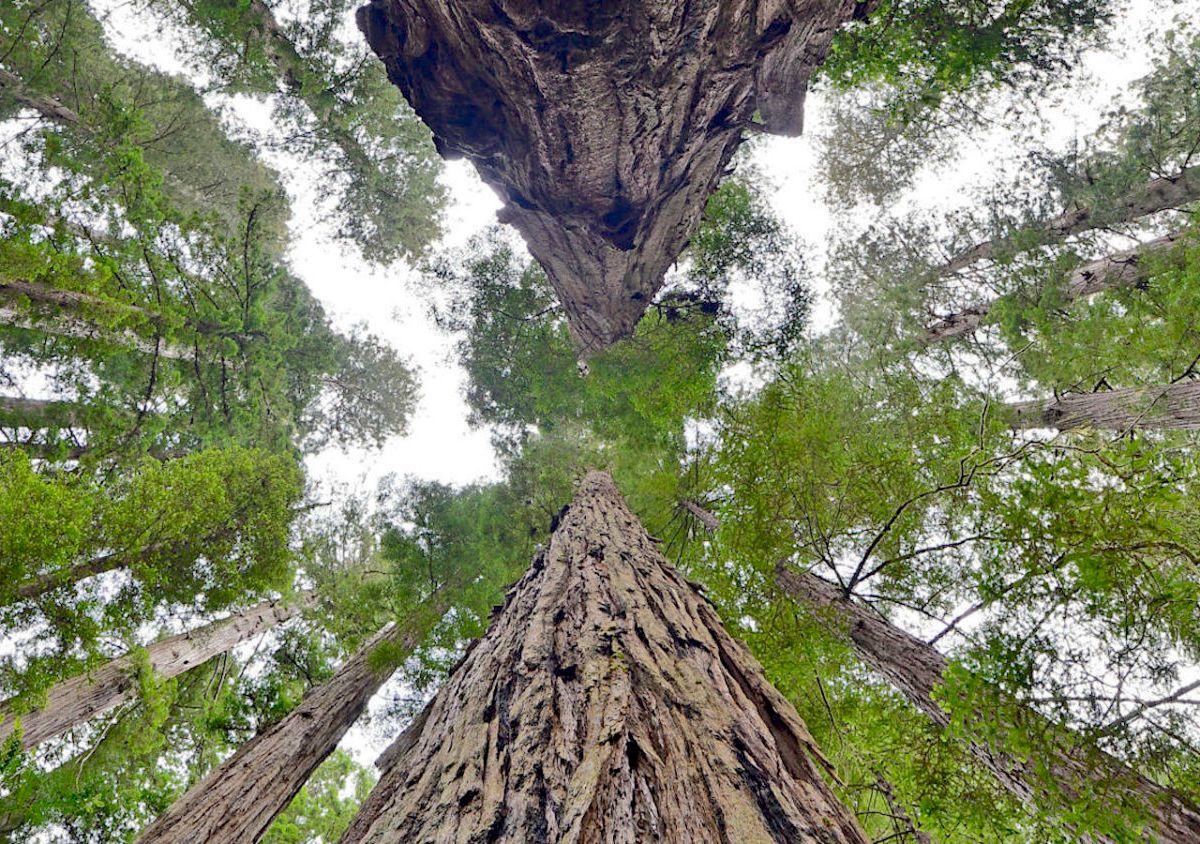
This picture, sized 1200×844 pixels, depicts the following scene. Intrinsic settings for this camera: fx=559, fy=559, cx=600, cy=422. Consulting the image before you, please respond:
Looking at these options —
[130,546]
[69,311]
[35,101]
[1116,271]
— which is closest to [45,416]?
[69,311]

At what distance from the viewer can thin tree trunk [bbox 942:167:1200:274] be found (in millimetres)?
7949

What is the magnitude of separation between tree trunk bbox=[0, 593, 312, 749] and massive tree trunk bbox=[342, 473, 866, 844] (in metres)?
5.49

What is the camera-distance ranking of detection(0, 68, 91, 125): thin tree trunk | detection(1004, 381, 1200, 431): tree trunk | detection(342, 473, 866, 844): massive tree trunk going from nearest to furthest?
1. detection(342, 473, 866, 844): massive tree trunk
2. detection(1004, 381, 1200, 431): tree trunk
3. detection(0, 68, 91, 125): thin tree trunk

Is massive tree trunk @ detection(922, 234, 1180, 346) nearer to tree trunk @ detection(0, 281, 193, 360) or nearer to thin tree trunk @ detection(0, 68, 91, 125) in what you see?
tree trunk @ detection(0, 281, 193, 360)

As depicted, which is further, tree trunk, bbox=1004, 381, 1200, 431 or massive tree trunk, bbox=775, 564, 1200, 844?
tree trunk, bbox=1004, 381, 1200, 431

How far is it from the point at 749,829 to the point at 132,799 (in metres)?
8.60

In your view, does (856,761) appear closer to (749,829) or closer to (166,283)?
(749,829)

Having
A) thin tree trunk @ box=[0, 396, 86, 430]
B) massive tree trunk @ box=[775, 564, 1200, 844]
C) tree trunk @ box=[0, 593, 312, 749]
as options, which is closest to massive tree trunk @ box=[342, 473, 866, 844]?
massive tree trunk @ box=[775, 564, 1200, 844]

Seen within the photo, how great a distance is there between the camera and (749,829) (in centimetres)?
141

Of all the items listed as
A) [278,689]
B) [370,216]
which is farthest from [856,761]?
[370,216]

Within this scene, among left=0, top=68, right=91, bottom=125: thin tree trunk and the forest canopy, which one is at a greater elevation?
left=0, top=68, right=91, bottom=125: thin tree trunk

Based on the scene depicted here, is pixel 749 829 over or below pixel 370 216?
below

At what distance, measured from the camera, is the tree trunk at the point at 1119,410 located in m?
6.18

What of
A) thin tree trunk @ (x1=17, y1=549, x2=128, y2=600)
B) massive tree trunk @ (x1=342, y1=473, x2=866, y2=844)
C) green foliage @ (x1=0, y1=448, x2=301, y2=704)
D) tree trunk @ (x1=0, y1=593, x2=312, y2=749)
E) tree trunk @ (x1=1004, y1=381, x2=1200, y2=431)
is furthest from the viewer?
tree trunk @ (x1=0, y1=593, x2=312, y2=749)
